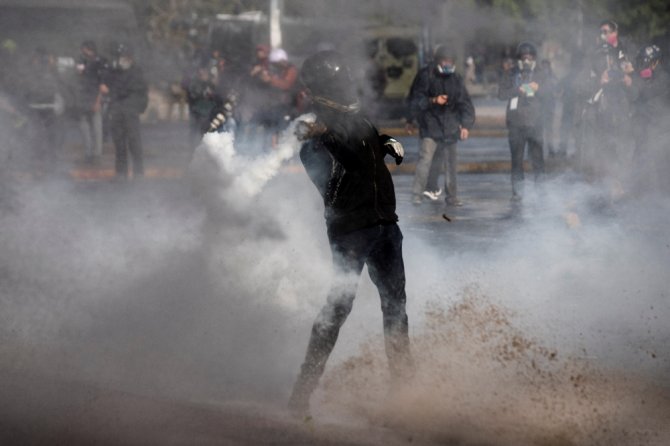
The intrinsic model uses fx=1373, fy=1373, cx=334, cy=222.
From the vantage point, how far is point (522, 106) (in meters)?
14.4

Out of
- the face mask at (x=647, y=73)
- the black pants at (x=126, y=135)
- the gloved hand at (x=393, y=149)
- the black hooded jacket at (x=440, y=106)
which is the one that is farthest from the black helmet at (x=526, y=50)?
the gloved hand at (x=393, y=149)

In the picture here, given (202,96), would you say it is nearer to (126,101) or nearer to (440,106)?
(126,101)

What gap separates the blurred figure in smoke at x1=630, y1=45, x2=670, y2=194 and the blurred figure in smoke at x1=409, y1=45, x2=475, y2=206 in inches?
82.7

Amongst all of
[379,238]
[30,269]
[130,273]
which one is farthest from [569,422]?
[30,269]

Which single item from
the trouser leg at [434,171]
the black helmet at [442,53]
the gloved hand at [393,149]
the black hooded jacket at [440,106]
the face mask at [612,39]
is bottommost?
the trouser leg at [434,171]

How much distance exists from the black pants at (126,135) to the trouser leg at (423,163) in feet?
14.4

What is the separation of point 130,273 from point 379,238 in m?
3.24

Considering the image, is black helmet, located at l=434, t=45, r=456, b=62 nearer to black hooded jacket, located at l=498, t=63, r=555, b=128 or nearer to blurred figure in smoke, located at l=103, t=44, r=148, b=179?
black hooded jacket, located at l=498, t=63, r=555, b=128

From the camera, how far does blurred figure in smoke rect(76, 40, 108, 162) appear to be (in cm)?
1939

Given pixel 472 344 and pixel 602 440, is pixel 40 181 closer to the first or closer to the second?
pixel 472 344

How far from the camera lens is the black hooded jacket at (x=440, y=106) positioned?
14.4m

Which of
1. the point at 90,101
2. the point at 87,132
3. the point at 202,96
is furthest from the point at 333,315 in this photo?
the point at 87,132

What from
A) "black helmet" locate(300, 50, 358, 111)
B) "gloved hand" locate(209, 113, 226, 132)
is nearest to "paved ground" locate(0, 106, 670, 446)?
"gloved hand" locate(209, 113, 226, 132)

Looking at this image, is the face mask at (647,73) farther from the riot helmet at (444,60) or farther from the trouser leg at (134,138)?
the trouser leg at (134,138)
